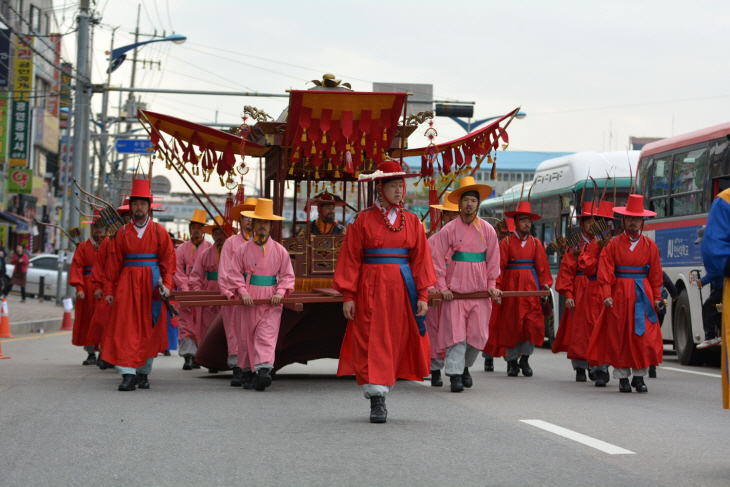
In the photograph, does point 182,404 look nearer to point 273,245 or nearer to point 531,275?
point 273,245

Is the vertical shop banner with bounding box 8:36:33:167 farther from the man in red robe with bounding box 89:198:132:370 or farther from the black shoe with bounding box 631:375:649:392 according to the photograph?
the black shoe with bounding box 631:375:649:392

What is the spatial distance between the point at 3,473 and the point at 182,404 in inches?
127

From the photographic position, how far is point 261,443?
21.8ft

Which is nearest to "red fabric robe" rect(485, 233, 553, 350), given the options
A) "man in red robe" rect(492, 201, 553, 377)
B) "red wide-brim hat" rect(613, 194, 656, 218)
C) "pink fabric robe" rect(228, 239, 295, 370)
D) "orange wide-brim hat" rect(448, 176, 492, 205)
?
"man in red robe" rect(492, 201, 553, 377)

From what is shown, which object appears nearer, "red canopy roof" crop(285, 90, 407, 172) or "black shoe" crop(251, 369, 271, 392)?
"black shoe" crop(251, 369, 271, 392)

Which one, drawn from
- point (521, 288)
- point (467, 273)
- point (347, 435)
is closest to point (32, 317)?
point (521, 288)

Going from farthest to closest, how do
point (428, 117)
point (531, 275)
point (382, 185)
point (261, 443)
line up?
point (531, 275) < point (428, 117) < point (382, 185) < point (261, 443)

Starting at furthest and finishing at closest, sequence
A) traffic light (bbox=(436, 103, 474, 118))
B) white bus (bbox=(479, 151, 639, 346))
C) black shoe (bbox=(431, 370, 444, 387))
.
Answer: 1. traffic light (bbox=(436, 103, 474, 118))
2. white bus (bbox=(479, 151, 639, 346))
3. black shoe (bbox=(431, 370, 444, 387))

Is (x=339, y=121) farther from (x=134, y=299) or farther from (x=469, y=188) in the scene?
(x=134, y=299)

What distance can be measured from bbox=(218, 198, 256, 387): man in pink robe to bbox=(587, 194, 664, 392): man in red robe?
11.9ft

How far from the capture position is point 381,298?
26.8 feet

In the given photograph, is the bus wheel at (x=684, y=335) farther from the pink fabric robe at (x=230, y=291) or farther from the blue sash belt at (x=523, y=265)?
the pink fabric robe at (x=230, y=291)

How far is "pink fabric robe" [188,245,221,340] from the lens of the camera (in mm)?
13227

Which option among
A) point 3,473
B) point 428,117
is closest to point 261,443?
point 3,473
